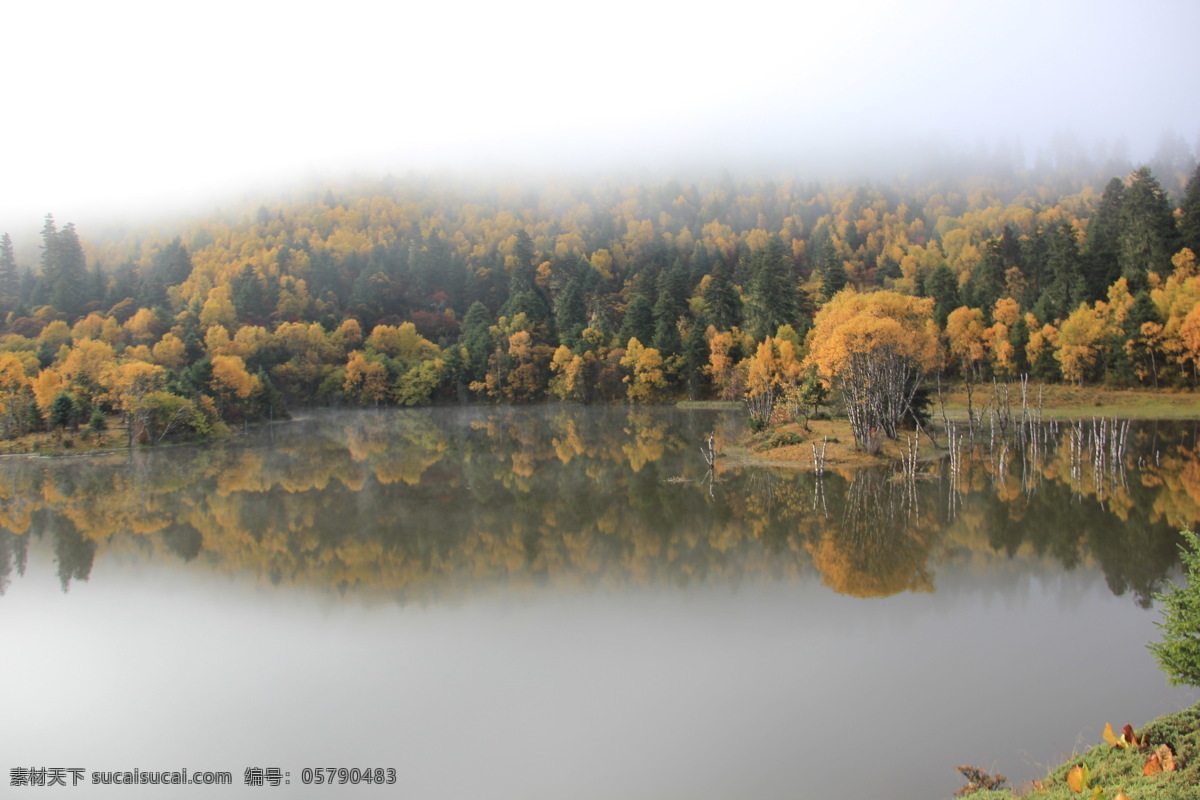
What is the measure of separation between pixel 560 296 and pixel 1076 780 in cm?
8412

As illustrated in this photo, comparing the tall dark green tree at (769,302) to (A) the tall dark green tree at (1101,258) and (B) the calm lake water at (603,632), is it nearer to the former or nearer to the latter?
(A) the tall dark green tree at (1101,258)

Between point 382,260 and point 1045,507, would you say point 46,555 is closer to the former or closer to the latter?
point 1045,507

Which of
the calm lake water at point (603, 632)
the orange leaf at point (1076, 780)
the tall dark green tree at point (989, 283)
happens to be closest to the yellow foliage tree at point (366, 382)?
the calm lake water at point (603, 632)

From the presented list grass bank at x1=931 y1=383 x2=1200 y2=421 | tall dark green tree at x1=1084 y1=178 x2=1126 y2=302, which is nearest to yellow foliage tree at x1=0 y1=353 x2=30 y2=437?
grass bank at x1=931 y1=383 x2=1200 y2=421

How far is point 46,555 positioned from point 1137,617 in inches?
965

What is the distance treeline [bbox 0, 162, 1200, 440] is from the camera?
49281 millimetres

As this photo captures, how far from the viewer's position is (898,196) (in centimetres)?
13525

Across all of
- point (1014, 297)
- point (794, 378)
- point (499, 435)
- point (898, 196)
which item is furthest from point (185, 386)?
point (898, 196)

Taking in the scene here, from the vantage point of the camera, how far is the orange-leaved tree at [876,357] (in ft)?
90.0

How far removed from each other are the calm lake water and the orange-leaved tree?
17.9ft

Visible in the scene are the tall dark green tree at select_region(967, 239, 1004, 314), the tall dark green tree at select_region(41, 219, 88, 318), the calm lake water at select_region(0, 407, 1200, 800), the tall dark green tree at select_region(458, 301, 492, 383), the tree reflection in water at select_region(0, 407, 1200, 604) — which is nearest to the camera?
the calm lake water at select_region(0, 407, 1200, 800)

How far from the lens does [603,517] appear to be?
20.8 metres

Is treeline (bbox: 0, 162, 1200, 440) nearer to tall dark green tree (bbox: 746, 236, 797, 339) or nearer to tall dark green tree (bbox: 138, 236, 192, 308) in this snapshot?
tall dark green tree (bbox: 746, 236, 797, 339)

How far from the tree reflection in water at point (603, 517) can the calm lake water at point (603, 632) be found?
13cm
